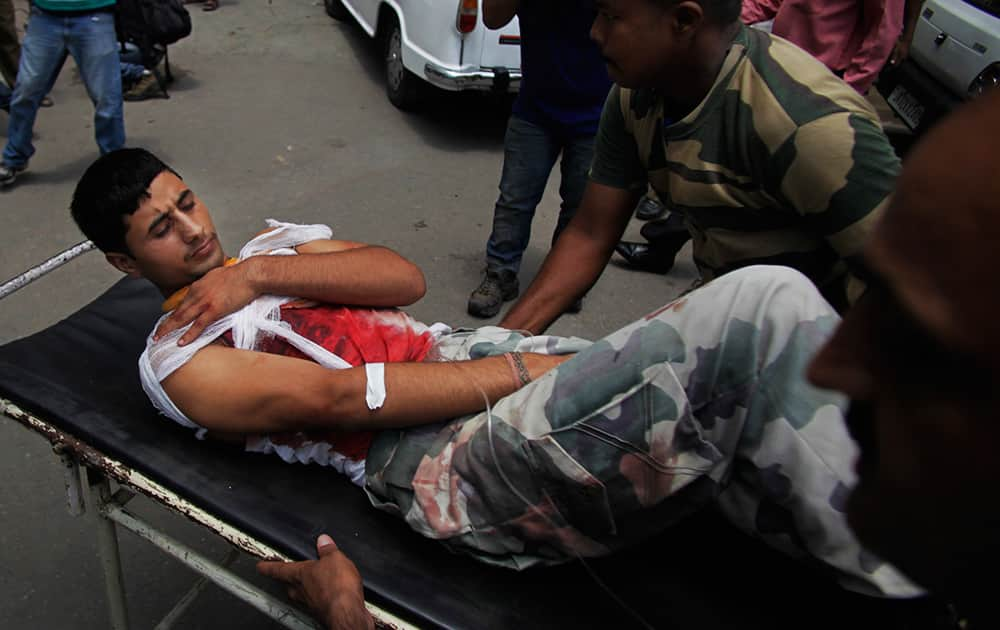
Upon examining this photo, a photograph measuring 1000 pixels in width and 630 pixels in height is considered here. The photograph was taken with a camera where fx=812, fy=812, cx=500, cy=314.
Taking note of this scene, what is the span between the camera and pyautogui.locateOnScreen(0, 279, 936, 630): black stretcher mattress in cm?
163

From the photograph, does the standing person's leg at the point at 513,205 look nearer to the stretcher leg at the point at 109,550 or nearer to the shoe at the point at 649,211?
the shoe at the point at 649,211

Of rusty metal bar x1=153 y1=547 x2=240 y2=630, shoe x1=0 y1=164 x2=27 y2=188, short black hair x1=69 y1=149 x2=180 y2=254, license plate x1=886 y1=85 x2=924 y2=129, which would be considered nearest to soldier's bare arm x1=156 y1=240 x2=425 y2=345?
short black hair x1=69 y1=149 x2=180 y2=254

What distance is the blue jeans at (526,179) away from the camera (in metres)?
3.56

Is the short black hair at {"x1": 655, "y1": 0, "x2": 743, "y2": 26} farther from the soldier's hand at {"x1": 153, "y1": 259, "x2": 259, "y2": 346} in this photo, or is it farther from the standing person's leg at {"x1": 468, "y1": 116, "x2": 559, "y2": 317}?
the standing person's leg at {"x1": 468, "y1": 116, "x2": 559, "y2": 317}

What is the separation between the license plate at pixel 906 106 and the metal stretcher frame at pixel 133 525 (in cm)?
500

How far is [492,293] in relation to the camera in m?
3.83

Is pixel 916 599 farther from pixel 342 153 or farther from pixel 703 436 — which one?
pixel 342 153

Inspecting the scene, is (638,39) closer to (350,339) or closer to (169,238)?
(350,339)

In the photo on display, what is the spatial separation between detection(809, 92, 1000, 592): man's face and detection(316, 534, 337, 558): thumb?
125 cm

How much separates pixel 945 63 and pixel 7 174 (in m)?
5.59

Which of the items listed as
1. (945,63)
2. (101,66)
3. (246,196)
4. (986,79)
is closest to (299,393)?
(246,196)

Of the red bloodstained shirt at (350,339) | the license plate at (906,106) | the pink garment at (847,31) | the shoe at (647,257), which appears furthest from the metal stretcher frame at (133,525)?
the license plate at (906,106)

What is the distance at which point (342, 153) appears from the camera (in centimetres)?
527

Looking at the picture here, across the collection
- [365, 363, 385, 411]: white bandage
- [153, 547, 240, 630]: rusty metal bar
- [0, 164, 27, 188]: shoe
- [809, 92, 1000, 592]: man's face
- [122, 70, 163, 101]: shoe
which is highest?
[809, 92, 1000, 592]: man's face
